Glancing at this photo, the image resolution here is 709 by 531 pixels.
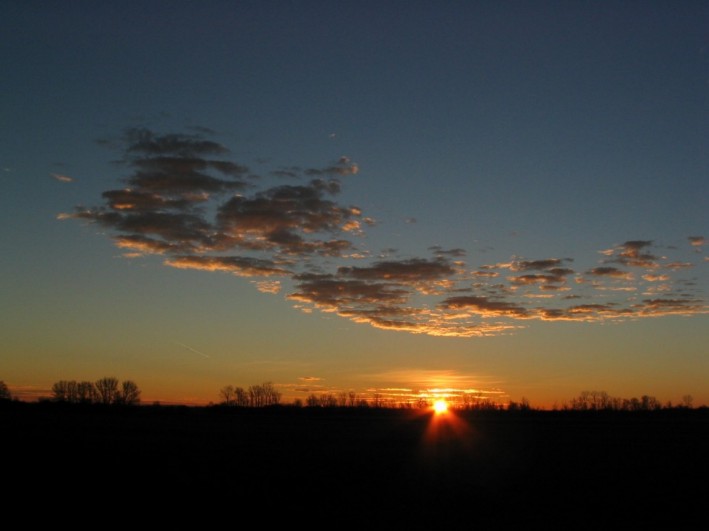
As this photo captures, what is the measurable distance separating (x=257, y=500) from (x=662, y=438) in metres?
37.7

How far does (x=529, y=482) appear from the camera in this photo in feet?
83.9

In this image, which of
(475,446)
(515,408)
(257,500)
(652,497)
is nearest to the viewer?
(257,500)

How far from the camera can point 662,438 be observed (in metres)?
49.0

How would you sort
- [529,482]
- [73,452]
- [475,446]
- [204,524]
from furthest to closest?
[475,446]
[73,452]
[529,482]
[204,524]

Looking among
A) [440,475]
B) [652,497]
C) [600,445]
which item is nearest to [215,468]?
[440,475]

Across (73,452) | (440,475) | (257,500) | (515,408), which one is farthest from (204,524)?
(515,408)

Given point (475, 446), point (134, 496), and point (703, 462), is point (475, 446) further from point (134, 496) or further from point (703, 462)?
point (134, 496)

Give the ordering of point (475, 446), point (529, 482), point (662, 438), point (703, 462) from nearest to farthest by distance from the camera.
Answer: point (529, 482)
point (703, 462)
point (475, 446)
point (662, 438)

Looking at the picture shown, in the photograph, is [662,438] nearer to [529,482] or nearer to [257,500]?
[529,482]

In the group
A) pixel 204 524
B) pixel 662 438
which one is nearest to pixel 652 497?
pixel 204 524

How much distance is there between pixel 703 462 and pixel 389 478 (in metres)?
16.4

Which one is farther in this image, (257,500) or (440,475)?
(440,475)

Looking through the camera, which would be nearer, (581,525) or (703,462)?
(581,525)

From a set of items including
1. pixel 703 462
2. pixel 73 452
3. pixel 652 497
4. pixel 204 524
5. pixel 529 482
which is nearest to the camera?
pixel 204 524
